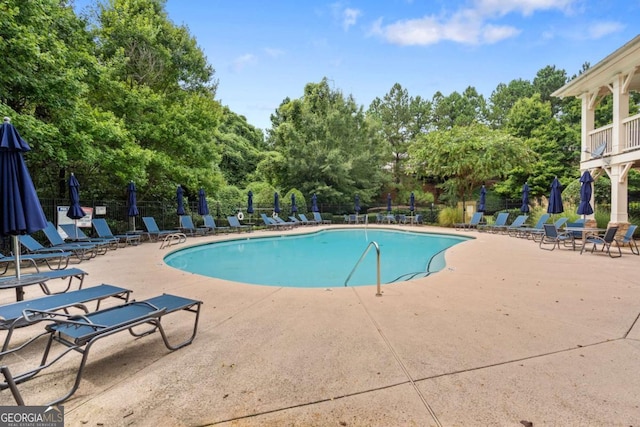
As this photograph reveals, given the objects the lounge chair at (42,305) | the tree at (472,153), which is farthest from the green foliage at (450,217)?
the lounge chair at (42,305)

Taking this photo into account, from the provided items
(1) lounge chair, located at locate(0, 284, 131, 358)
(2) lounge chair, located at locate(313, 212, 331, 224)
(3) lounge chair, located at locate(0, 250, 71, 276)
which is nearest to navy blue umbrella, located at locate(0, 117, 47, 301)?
(1) lounge chair, located at locate(0, 284, 131, 358)

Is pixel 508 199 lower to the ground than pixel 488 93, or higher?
lower

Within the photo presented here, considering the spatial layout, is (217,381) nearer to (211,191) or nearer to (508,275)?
(508,275)

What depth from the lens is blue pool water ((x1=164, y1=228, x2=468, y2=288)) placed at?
276 inches

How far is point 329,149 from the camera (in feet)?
75.7

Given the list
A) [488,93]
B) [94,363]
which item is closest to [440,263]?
[94,363]

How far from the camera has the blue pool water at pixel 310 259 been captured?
23.0ft

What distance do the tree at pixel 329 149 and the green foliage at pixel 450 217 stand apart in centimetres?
745

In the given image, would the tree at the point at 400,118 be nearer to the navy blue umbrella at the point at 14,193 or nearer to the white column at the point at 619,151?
the white column at the point at 619,151

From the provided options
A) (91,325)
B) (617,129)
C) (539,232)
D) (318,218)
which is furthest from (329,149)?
(91,325)

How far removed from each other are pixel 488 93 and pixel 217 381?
1439 inches

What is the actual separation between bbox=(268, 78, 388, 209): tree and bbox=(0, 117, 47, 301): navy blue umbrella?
1905cm

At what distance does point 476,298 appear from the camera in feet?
13.3

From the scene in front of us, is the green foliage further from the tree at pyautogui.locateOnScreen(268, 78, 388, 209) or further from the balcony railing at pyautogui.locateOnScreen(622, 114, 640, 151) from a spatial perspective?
the balcony railing at pyautogui.locateOnScreen(622, 114, 640, 151)
